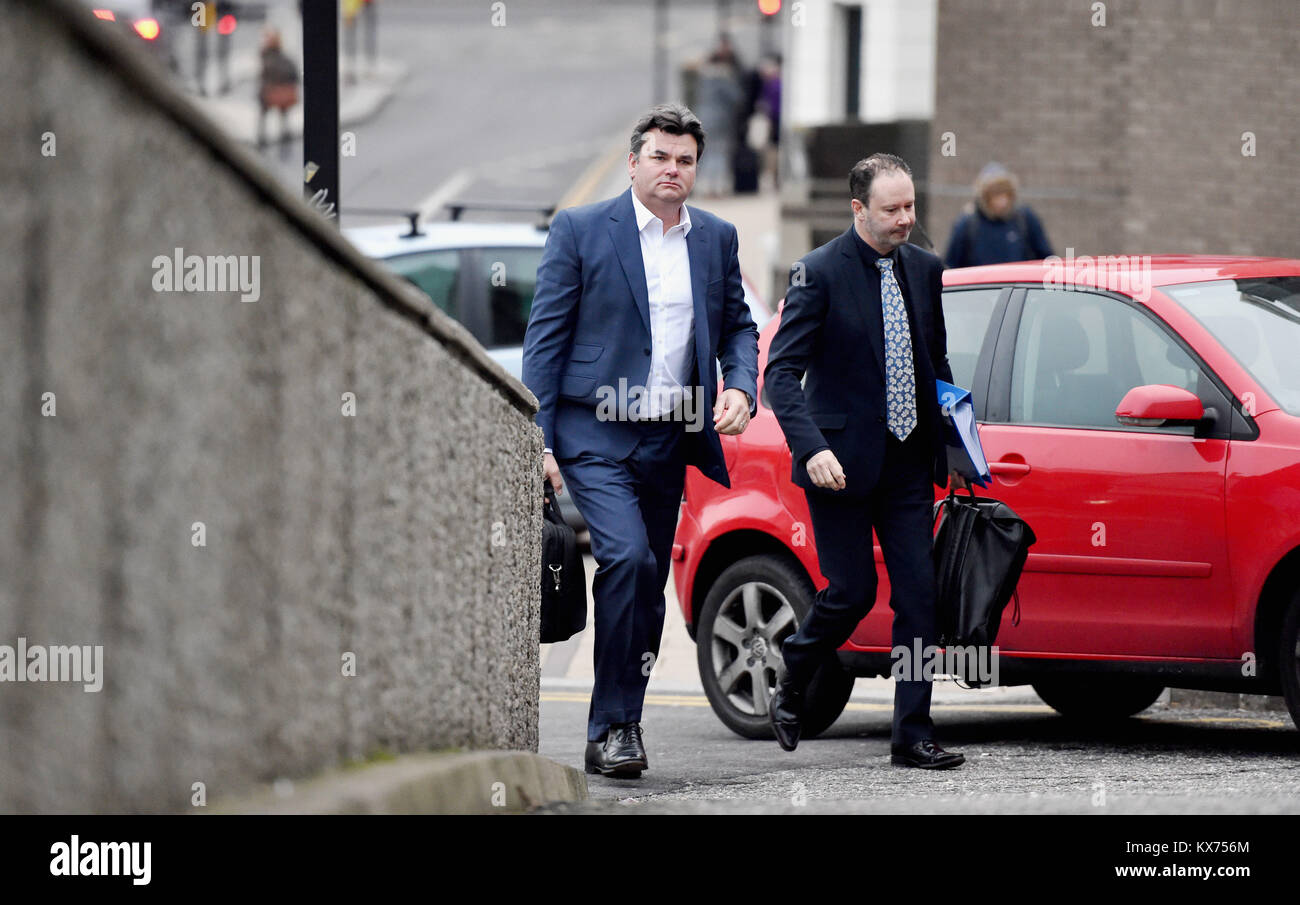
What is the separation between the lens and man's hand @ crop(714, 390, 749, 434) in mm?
6289

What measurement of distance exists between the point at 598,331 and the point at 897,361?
3.16ft

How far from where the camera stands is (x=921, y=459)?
6660 mm

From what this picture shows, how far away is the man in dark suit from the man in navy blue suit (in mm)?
239

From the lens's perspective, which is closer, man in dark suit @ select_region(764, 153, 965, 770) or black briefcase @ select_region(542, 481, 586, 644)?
black briefcase @ select_region(542, 481, 586, 644)

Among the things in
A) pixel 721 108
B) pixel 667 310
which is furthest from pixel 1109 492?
pixel 721 108

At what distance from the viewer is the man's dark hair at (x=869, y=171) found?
21.7ft

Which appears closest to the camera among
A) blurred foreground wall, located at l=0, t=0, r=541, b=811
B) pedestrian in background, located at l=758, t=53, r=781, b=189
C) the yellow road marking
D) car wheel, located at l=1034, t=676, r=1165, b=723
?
blurred foreground wall, located at l=0, t=0, r=541, b=811

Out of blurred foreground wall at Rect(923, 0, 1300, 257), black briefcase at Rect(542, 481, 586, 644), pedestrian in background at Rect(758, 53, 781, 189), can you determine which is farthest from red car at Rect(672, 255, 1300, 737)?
pedestrian in background at Rect(758, 53, 781, 189)

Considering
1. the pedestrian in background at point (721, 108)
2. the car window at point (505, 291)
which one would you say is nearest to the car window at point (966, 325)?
the car window at point (505, 291)

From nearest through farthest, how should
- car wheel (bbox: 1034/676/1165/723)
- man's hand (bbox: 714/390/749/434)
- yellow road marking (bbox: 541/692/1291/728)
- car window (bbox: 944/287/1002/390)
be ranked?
man's hand (bbox: 714/390/749/434) → car window (bbox: 944/287/1002/390) → car wheel (bbox: 1034/676/1165/723) → yellow road marking (bbox: 541/692/1291/728)

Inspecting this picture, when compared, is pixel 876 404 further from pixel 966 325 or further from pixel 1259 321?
pixel 1259 321

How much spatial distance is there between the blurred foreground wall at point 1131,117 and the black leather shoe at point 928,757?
10.2m

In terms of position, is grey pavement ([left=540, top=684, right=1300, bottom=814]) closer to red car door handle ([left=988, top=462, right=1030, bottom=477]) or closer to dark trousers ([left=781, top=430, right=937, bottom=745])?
dark trousers ([left=781, top=430, right=937, bottom=745])
